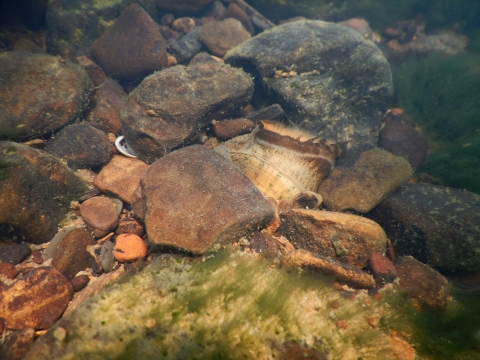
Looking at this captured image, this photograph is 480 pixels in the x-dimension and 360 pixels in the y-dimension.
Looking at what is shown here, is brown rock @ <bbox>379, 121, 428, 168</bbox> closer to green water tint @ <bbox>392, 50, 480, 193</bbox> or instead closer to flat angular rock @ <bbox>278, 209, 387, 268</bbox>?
green water tint @ <bbox>392, 50, 480, 193</bbox>

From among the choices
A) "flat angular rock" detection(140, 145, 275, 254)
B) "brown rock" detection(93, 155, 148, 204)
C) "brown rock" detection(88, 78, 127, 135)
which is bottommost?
"brown rock" detection(93, 155, 148, 204)

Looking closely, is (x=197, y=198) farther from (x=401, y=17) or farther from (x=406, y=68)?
(x=401, y=17)

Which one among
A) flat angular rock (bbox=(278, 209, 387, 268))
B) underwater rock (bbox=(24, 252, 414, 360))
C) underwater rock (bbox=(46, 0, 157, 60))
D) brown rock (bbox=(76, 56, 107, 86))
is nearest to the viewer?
underwater rock (bbox=(24, 252, 414, 360))

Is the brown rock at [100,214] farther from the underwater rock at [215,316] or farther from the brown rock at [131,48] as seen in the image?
the brown rock at [131,48]

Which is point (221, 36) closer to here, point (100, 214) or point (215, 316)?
point (100, 214)

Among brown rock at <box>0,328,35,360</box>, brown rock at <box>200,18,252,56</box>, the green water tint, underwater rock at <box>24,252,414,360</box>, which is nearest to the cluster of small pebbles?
brown rock at <box>0,328,35,360</box>

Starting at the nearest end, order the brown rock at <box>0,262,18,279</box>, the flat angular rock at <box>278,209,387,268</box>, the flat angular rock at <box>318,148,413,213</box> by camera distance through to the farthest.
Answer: the brown rock at <box>0,262,18,279</box> → the flat angular rock at <box>278,209,387,268</box> → the flat angular rock at <box>318,148,413,213</box>

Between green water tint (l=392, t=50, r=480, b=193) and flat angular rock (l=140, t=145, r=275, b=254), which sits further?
green water tint (l=392, t=50, r=480, b=193)

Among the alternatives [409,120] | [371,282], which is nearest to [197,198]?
[371,282]
